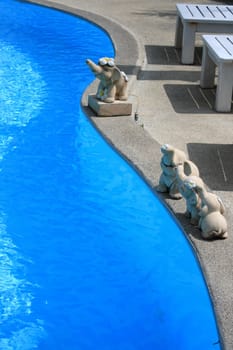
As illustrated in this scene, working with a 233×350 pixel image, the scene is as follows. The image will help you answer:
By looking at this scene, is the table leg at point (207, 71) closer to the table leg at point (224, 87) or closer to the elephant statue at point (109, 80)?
the table leg at point (224, 87)

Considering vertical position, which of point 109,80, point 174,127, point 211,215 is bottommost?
point 174,127

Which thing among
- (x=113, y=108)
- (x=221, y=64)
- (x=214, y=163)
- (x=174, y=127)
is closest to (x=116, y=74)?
(x=113, y=108)

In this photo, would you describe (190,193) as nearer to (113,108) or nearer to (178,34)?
(113,108)

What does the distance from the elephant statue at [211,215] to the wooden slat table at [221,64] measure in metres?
3.11

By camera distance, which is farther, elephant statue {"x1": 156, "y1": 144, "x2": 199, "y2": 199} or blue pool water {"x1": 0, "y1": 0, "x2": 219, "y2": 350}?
elephant statue {"x1": 156, "y1": 144, "x2": 199, "y2": 199}

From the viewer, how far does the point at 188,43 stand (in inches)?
411

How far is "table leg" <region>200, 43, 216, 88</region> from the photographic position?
9172 millimetres

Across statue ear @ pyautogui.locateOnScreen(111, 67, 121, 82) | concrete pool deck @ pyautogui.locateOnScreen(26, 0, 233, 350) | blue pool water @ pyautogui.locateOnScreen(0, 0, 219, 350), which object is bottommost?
blue pool water @ pyautogui.locateOnScreen(0, 0, 219, 350)

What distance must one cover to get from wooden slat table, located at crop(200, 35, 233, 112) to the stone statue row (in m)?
2.51

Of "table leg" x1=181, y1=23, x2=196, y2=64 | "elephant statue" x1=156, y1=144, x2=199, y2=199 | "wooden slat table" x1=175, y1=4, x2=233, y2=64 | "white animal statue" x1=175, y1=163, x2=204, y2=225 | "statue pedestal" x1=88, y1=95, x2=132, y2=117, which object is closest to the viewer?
"white animal statue" x1=175, y1=163, x2=204, y2=225

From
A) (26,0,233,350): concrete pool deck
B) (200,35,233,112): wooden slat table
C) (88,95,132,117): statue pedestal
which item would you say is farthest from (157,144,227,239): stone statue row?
(200,35,233,112): wooden slat table

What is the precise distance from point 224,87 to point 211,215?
3.34m

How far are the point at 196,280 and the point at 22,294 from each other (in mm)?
1432

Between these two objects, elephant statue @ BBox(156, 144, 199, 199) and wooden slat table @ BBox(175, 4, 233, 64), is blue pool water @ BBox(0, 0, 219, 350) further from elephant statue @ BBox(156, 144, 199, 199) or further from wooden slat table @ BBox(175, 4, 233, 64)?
wooden slat table @ BBox(175, 4, 233, 64)
